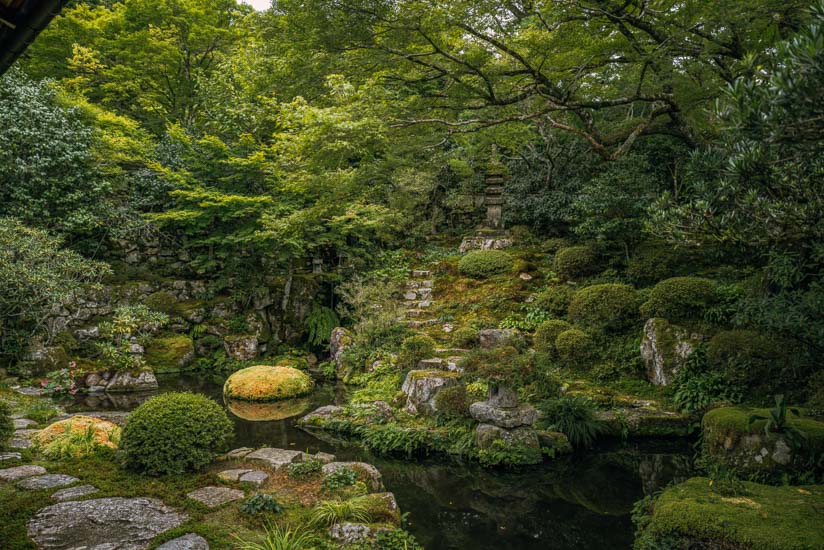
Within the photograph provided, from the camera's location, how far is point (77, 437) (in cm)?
527

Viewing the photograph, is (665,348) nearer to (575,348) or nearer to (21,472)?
(575,348)

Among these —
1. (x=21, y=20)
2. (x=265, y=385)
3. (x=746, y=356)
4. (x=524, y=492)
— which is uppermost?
(x=21, y=20)

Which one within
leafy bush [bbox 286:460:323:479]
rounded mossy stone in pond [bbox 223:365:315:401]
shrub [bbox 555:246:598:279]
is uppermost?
shrub [bbox 555:246:598:279]

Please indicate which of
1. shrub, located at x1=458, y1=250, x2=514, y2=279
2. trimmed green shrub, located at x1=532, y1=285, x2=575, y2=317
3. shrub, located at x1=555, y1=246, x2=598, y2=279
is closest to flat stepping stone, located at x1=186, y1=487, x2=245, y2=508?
trimmed green shrub, located at x1=532, y1=285, x2=575, y2=317

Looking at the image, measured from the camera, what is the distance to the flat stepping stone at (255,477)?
4.68m

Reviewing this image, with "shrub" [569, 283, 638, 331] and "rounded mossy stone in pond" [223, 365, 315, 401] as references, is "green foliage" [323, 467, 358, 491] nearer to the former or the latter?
"rounded mossy stone in pond" [223, 365, 315, 401]

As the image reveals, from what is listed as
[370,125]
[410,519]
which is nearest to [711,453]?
[410,519]

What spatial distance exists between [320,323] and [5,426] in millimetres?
8616

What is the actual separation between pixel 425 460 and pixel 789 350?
5182 millimetres

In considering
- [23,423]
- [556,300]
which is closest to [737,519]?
[556,300]

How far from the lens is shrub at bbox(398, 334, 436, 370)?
9336mm

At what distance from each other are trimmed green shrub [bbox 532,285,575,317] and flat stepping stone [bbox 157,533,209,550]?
8.57 metres

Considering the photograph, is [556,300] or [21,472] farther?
[556,300]

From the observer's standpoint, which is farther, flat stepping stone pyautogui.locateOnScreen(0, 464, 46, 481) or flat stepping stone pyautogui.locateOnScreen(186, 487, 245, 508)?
flat stepping stone pyautogui.locateOnScreen(0, 464, 46, 481)
